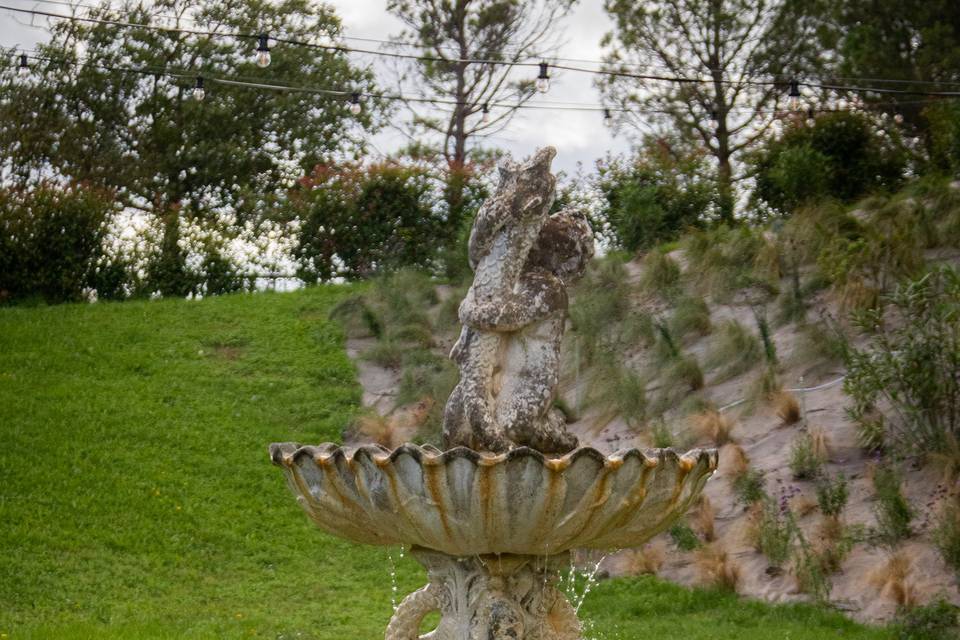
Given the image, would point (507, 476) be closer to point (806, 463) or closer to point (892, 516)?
point (892, 516)

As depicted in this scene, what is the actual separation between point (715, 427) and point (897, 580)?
306 centimetres

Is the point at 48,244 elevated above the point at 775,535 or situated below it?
above

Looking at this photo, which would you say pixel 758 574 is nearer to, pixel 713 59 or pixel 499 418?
pixel 499 418

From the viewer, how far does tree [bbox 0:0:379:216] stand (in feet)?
83.9

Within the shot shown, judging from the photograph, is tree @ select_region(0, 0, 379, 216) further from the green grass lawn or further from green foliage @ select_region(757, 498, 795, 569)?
green foliage @ select_region(757, 498, 795, 569)

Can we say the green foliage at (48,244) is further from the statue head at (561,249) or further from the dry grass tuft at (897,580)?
the statue head at (561,249)

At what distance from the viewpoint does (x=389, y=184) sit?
1919 centimetres

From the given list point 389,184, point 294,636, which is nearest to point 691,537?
point 294,636

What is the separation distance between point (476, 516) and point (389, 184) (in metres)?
14.5

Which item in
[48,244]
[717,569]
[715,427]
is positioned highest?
[48,244]

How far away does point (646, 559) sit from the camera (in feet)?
35.7

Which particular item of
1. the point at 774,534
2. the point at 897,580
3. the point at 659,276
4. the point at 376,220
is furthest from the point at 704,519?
the point at 376,220

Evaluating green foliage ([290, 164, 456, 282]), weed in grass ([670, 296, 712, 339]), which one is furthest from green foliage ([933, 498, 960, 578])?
green foliage ([290, 164, 456, 282])

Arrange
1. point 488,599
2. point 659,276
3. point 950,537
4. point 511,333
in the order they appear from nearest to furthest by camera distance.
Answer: point 488,599
point 511,333
point 950,537
point 659,276
